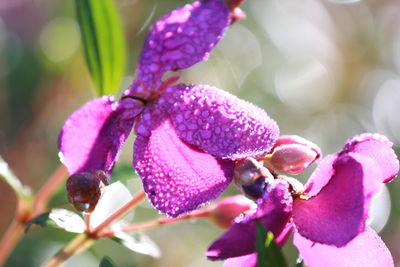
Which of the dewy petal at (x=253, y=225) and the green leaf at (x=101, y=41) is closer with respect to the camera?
the dewy petal at (x=253, y=225)

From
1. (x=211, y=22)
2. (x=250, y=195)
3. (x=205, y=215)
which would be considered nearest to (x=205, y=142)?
(x=250, y=195)

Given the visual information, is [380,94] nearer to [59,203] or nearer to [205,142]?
[59,203]

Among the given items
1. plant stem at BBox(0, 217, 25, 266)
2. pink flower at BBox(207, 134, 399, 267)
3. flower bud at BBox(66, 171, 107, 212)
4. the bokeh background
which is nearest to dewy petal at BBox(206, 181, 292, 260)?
pink flower at BBox(207, 134, 399, 267)

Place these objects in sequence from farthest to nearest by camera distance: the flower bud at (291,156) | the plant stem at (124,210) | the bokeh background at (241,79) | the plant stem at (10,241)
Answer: the bokeh background at (241,79)
the plant stem at (10,241)
the plant stem at (124,210)
the flower bud at (291,156)

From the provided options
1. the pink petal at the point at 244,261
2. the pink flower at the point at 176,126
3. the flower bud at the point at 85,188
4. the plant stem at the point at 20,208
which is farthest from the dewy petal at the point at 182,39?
the plant stem at the point at 20,208

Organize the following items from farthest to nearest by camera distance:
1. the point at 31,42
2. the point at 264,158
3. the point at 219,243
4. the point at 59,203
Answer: the point at 31,42
the point at 59,203
the point at 264,158
the point at 219,243

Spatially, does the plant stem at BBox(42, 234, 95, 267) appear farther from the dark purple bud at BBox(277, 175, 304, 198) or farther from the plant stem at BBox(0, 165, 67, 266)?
the dark purple bud at BBox(277, 175, 304, 198)

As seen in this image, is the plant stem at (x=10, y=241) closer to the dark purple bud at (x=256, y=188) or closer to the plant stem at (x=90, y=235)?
the plant stem at (x=90, y=235)
